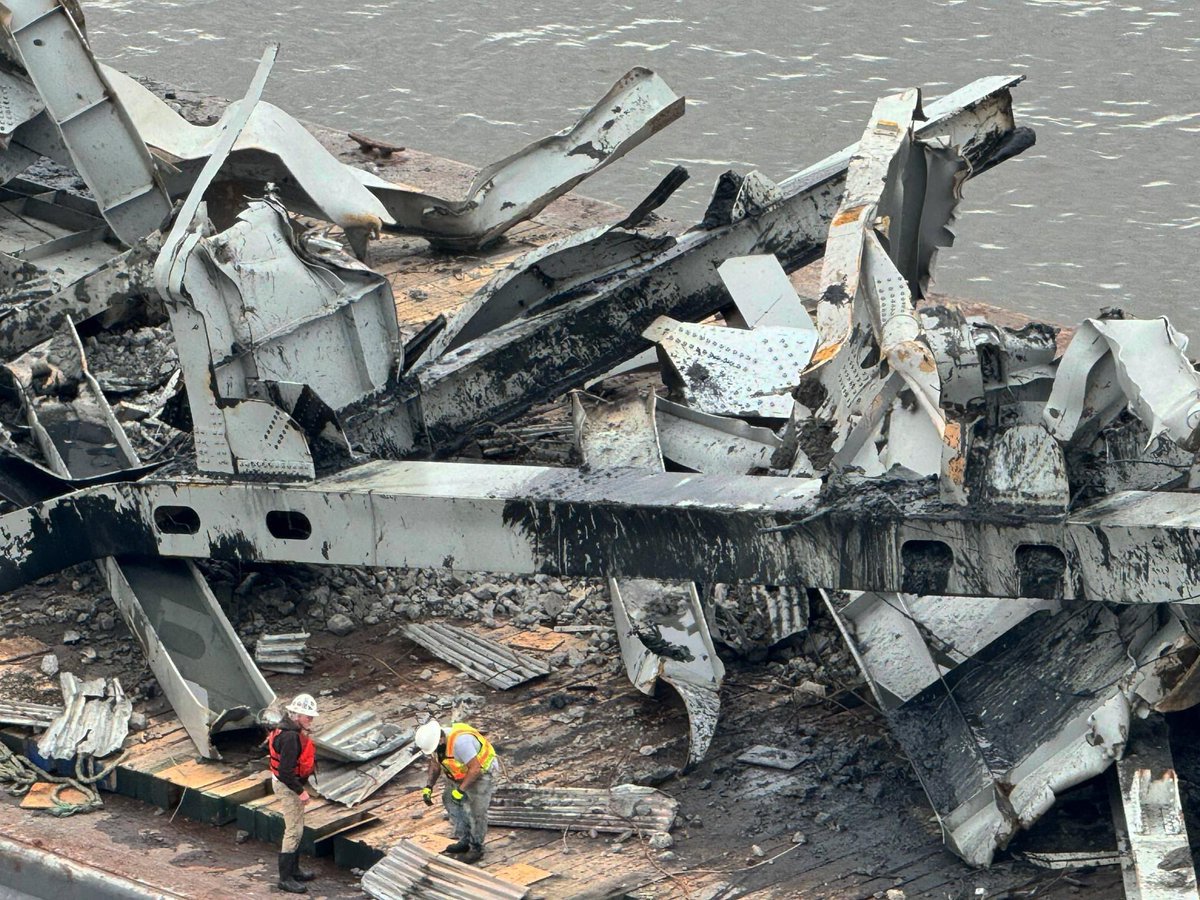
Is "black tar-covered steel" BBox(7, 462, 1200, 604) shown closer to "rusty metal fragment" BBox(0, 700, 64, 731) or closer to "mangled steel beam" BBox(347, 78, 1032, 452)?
"rusty metal fragment" BBox(0, 700, 64, 731)

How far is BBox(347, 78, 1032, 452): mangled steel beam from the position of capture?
10445mm

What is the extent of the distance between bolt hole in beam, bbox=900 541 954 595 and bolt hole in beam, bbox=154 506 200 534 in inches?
137

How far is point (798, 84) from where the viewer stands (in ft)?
64.7

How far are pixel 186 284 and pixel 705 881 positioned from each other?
11.7 feet

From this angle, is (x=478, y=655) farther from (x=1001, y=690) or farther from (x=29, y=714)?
(x=1001, y=690)

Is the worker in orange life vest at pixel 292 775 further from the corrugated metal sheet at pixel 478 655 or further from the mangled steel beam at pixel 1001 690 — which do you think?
the mangled steel beam at pixel 1001 690

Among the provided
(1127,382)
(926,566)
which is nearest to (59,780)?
(926,566)

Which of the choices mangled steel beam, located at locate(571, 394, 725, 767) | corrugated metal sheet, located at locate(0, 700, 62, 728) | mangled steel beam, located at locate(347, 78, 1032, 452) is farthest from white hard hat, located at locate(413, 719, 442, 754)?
mangled steel beam, located at locate(347, 78, 1032, 452)

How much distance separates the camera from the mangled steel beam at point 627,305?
34.3ft

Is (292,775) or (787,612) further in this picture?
(787,612)

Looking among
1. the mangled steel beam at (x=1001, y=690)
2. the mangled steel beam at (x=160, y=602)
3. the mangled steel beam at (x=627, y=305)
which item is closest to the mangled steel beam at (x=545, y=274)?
the mangled steel beam at (x=627, y=305)

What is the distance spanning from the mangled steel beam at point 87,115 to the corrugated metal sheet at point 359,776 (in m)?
5.41

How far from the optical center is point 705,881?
25.4ft

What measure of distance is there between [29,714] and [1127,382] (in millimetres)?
5287
